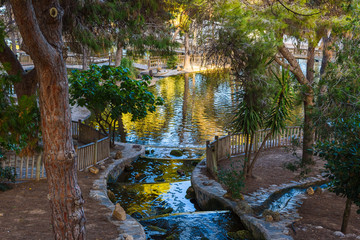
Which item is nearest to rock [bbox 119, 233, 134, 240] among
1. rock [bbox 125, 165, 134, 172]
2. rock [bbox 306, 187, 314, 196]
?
rock [bbox 306, 187, 314, 196]

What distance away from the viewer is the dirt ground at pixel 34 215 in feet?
26.3

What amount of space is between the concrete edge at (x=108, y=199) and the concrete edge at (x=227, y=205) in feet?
8.46

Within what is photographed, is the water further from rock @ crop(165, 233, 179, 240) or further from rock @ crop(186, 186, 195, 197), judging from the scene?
rock @ crop(186, 186, 195, 197)

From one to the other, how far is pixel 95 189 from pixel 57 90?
5.27 metres

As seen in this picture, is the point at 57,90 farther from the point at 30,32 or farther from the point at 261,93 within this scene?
the point at 261,93

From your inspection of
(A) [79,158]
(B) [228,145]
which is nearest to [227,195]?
(B) [228,145]

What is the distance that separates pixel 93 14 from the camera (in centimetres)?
1243

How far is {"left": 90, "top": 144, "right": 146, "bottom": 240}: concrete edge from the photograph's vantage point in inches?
330

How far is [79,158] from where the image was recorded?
12.1 meters

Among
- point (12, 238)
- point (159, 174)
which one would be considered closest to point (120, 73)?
point (159, 174)

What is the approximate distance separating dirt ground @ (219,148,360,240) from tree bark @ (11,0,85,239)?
187 inches

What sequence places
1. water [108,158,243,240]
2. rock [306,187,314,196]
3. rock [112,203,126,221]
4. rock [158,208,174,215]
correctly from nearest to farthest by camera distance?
rock [112,203,126,221], water [108,158,243,240], rock [158,208,174,215], rock [306,187,314,196]

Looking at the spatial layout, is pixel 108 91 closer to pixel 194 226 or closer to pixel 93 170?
pixel 93 170

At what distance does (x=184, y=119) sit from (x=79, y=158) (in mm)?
12505
